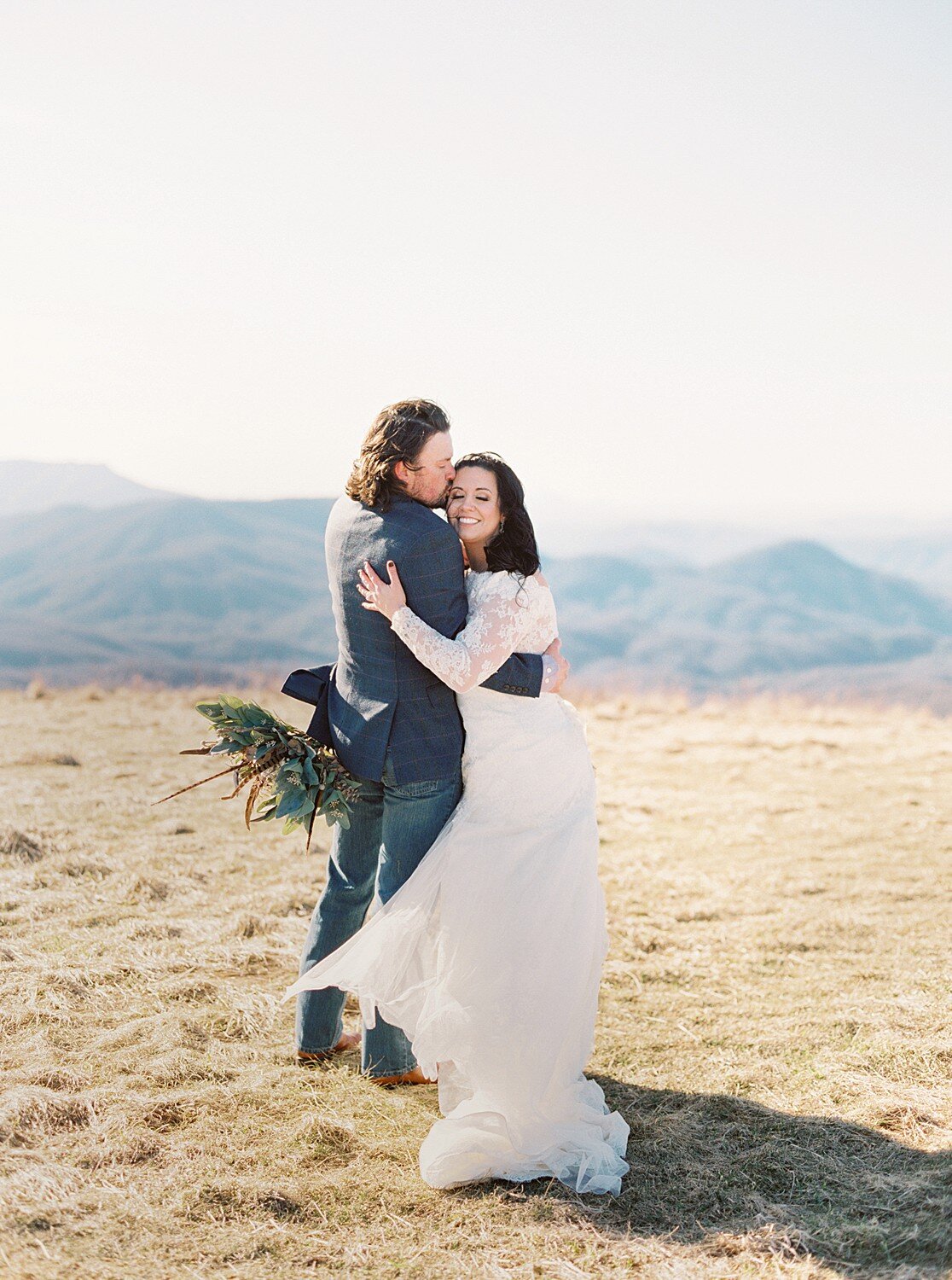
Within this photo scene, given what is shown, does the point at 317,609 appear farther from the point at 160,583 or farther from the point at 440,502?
the point at 440,502

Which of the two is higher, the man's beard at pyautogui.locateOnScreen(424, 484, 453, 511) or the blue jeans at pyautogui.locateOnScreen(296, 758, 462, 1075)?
the man's beard at pyautogui.locateOnScreen(424, 484, 453, 511)

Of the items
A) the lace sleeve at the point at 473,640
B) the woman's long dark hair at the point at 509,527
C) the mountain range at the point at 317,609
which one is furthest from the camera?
the mountain range at the point at 317,609

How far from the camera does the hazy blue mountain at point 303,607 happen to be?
Answer: 51.7 m

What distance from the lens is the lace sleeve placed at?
3.15 meters

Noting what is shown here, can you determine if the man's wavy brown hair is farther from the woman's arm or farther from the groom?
the woman's arm

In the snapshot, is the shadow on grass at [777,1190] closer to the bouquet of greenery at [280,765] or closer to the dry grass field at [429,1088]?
the dry grass field at [429,1088]

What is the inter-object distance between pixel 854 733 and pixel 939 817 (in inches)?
198

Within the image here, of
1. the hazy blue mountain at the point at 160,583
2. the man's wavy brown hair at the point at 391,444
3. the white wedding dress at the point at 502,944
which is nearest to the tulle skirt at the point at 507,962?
the white wedding dress at the point at 502,944

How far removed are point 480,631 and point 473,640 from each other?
4 cm

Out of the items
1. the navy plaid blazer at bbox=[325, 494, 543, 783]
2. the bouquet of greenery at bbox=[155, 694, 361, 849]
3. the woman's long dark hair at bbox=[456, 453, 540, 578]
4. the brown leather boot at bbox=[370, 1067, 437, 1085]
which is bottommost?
the brown leather boot at bbox=[370, 1067, 437, 1085]

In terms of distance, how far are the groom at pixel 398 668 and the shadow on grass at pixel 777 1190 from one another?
41.9 inches

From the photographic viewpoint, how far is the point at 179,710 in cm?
1273

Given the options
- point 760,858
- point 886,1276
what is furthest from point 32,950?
point 760,858

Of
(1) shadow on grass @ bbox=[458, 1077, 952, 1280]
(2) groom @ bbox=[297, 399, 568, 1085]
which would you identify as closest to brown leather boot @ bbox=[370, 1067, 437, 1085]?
(2) groom @ bbox=[297, 399, 568, 1085]
